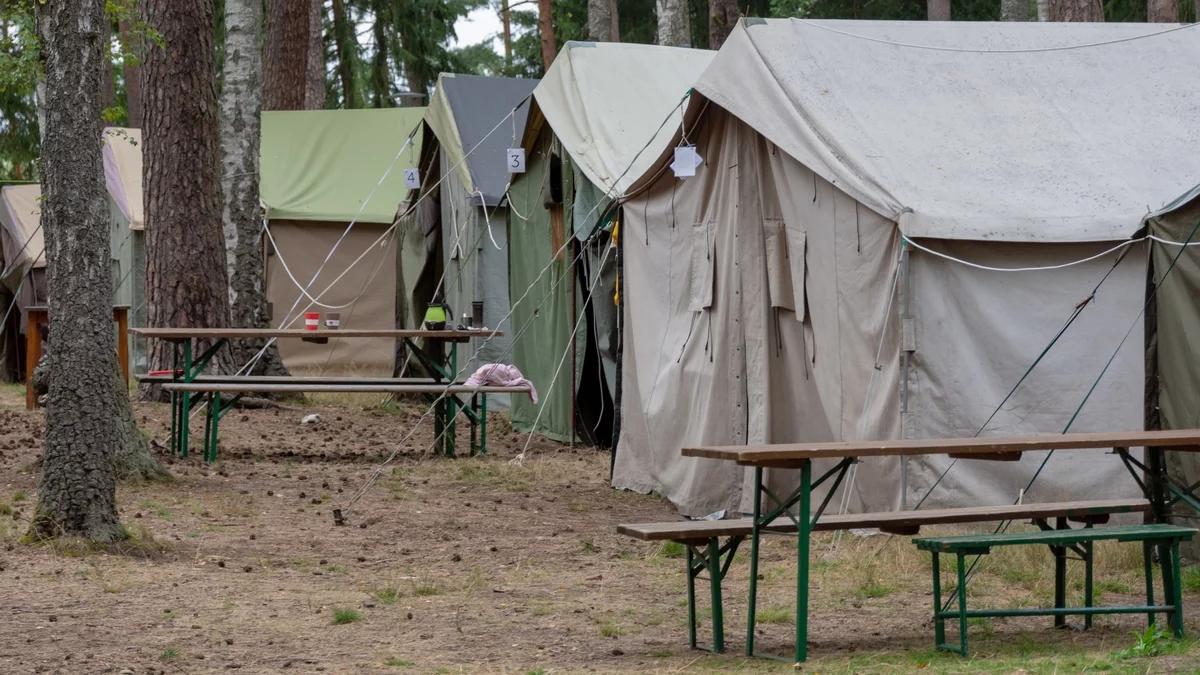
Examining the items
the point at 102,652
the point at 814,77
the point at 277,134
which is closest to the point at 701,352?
the point at 814,77

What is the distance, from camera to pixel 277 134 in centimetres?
1802

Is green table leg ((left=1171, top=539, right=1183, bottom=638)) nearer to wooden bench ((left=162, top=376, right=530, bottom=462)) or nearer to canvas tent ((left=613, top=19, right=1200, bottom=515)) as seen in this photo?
canvas tent ((left=613, top=19, right=1200, bottom=515))

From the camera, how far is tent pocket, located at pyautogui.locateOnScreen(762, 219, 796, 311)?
7984mm

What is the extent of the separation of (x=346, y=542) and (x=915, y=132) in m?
3.46

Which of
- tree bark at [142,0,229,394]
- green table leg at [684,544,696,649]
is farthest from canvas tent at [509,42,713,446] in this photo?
green table leg at [684,544,696,649]

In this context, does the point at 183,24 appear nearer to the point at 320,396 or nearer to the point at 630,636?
the point at 320,396

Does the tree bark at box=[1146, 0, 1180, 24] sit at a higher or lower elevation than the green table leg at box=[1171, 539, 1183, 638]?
higher

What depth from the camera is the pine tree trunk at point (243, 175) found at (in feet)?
44.8

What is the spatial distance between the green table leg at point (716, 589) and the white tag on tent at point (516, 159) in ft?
24.3

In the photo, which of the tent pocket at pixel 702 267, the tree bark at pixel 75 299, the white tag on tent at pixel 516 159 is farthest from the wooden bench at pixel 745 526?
the white tag on tent at pixel 516 159

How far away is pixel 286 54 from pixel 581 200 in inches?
388

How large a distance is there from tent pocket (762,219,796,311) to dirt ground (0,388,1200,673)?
1230 mm

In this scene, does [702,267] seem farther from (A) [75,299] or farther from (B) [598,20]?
(B) [598,20]

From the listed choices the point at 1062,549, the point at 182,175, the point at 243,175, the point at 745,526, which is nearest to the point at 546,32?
the point at 243,175
